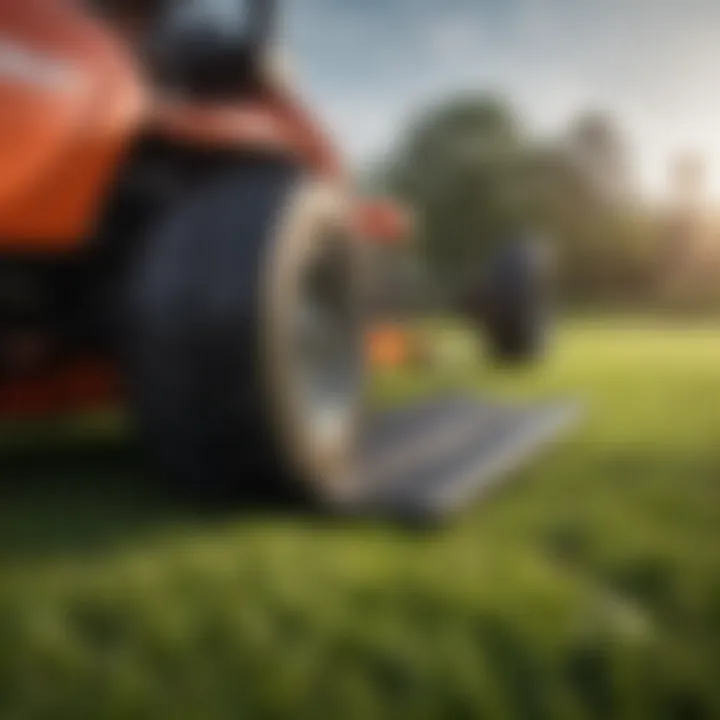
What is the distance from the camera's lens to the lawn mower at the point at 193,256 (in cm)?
89

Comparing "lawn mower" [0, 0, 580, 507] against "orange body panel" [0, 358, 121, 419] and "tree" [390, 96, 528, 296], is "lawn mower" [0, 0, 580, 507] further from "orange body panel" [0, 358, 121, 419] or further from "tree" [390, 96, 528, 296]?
"tree" [390, 96, 528, 296]

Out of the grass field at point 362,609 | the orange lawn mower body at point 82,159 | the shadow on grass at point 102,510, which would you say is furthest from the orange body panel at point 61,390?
the grass field at point 362,609

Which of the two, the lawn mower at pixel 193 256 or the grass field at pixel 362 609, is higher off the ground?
the lawn mower at pixel 193 256

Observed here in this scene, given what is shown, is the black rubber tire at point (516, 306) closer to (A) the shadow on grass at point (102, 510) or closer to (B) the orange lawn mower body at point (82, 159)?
(B) the orange lawn mower body at point (82, 159)

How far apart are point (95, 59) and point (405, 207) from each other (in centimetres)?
92

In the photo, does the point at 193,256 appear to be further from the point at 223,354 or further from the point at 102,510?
the point at 102,510

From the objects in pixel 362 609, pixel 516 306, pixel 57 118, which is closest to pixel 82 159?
pixel 57 118

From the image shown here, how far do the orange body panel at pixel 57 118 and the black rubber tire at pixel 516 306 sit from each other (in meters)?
1.20

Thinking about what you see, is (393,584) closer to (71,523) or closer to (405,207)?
(71,523)

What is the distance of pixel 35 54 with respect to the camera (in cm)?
85

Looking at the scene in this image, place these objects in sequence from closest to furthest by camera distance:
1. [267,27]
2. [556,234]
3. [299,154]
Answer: [267,27]
[299,154]
[556,234]

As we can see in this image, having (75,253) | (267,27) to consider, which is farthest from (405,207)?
(75,253)

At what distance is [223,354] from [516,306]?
1.24 meters

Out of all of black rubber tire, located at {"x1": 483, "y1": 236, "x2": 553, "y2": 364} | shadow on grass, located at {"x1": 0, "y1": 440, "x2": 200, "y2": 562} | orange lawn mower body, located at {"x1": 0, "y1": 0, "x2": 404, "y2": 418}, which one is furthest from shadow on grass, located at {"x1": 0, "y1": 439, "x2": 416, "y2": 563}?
black rubber tire, located at {"x1": 483, "y1": 236, "x2": 553, "y2": 364}
